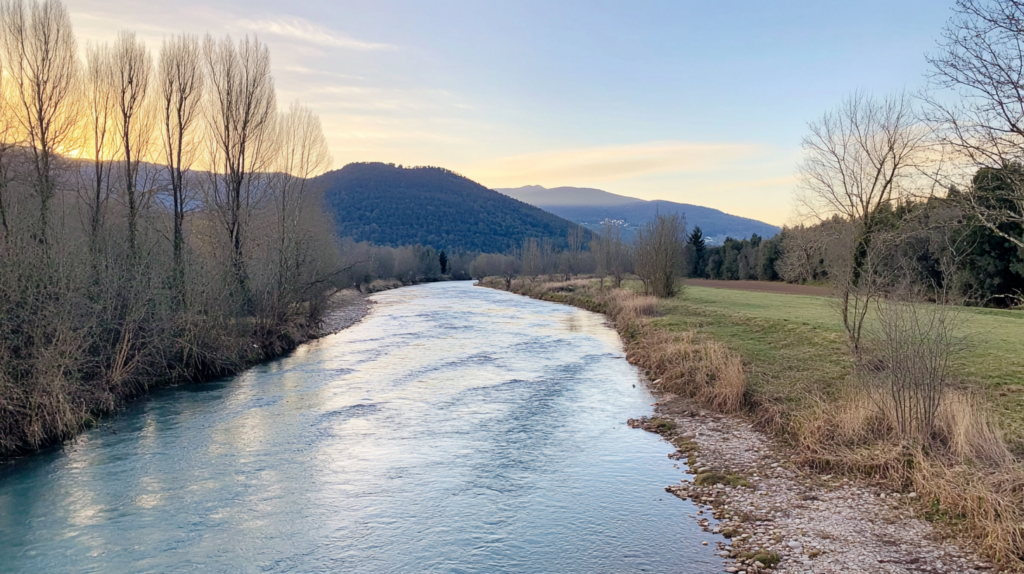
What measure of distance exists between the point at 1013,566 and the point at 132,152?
24.1 metres

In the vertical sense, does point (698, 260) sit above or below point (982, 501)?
above

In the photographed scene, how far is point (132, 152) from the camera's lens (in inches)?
786

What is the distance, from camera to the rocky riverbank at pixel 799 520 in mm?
6594

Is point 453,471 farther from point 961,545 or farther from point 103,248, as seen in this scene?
point 103,248

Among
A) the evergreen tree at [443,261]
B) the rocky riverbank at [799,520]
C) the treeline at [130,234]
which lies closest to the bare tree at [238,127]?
the treeline at [130,234]

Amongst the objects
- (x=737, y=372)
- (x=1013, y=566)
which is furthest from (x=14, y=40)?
(x=1013, y=566)

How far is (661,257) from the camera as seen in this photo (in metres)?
37.1

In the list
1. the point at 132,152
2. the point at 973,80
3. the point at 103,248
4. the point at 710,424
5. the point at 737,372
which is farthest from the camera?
Result: the point at 132,152

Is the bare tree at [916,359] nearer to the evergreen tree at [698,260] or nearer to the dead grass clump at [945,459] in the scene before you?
the dead grass clump at [945,459]

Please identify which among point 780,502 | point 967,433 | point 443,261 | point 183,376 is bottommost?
point 183,376

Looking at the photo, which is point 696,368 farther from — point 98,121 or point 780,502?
point 98,121

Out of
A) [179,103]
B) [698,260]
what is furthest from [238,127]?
[698,260]

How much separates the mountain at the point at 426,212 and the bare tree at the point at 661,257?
299ft

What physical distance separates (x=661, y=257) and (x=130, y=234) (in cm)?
2864
